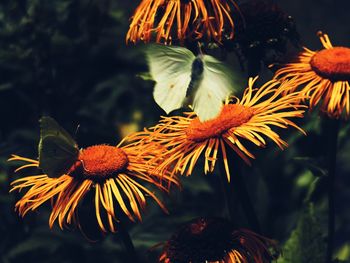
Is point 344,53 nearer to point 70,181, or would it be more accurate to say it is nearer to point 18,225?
point 70,181

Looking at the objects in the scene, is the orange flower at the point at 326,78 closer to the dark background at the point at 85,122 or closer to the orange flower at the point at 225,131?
the orange flower at the point at 225,131

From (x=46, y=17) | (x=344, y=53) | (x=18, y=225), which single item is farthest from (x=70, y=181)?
(x=46, y=17)

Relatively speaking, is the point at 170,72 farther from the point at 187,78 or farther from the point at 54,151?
the point at 54,151

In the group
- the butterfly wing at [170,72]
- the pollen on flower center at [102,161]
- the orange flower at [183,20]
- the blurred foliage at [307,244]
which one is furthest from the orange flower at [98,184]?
the blurred foliage at [307,244]

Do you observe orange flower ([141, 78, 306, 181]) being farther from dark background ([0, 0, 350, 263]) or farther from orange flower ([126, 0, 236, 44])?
dark background ([0, 0, 350, 263])

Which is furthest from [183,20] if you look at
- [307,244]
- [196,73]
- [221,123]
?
[307,244]

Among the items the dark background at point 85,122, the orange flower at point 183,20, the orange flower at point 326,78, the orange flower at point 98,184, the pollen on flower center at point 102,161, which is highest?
the orange flower at point 183,20

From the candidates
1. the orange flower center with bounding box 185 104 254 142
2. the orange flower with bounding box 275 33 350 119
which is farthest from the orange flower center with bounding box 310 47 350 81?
the orange flower center with bounding box 185 104 254 142
